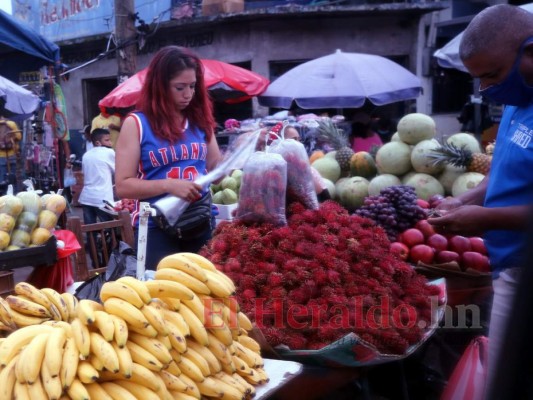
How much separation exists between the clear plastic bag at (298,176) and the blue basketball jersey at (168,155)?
1.31ft

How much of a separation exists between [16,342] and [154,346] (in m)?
0.42

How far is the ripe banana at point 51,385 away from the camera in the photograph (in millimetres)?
1530

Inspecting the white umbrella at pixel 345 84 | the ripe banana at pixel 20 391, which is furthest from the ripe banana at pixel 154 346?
the white umbrella at pixel 345 84

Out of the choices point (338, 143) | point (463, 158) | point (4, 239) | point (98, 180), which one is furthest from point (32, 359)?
point (98, 180)

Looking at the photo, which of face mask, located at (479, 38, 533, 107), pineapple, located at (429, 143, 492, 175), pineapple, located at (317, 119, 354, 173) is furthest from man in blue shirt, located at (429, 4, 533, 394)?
pineapple, located at (317, 119, 354, 173)

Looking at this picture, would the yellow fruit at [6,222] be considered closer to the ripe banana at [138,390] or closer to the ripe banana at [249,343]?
the ripe banana at [249,343]

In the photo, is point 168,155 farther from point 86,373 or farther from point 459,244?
point 459,244

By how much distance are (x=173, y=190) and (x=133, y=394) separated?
1.23 metres

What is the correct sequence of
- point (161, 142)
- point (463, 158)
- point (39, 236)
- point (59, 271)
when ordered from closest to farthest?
point (161, 142) → point (39, 236) → point (59, 271) → point (463, 158)

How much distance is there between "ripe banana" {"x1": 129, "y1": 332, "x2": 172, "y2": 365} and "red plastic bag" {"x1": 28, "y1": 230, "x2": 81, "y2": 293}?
7.31 feet

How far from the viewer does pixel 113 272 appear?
2.95 m

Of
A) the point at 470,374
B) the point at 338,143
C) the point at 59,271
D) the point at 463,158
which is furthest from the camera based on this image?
the point at 338,143

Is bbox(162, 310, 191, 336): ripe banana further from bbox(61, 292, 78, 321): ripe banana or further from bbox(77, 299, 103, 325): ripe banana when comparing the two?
bbox(61, 292, 78, 321): ripe banana

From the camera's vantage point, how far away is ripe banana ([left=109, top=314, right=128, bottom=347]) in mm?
1662
